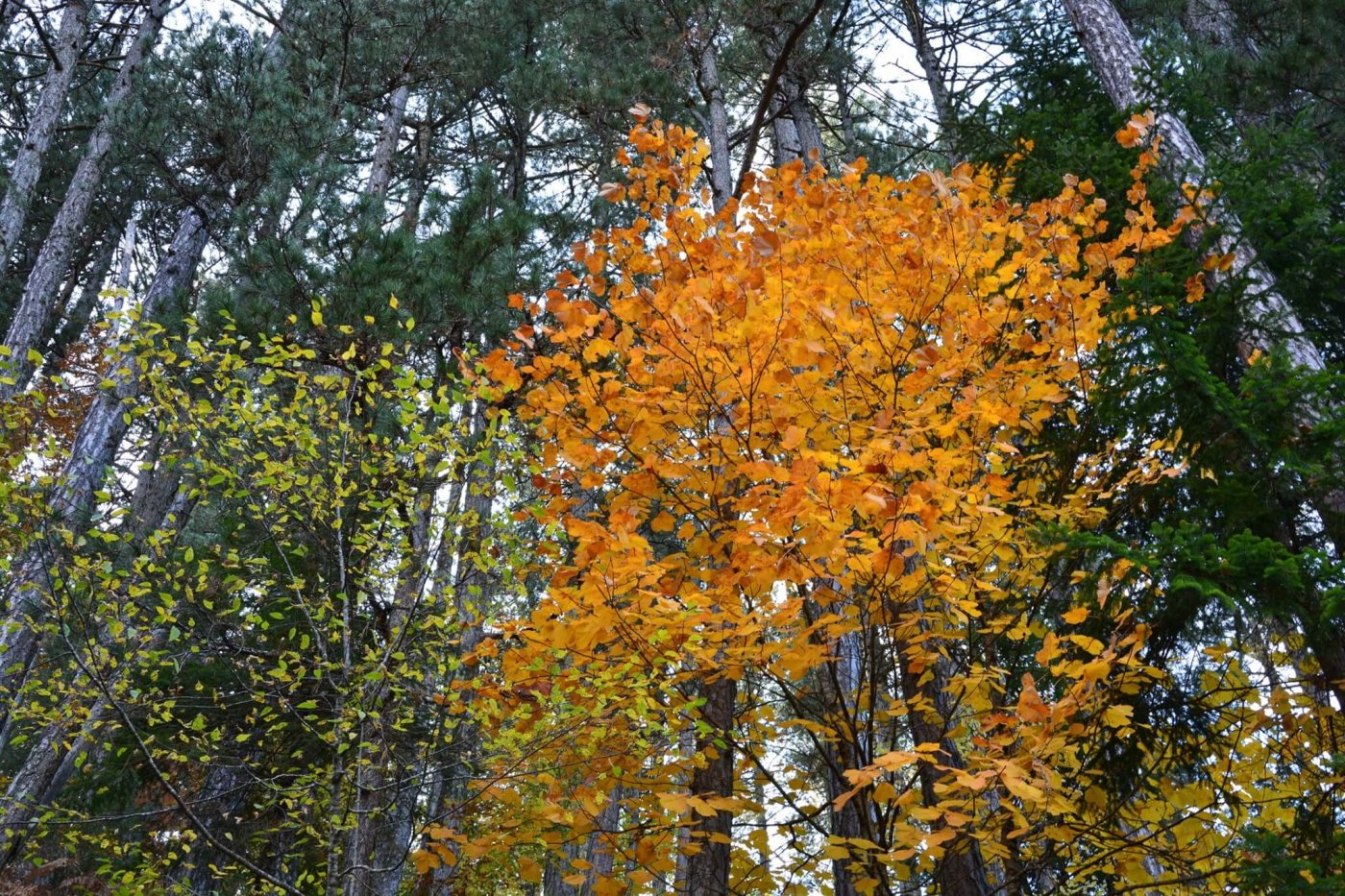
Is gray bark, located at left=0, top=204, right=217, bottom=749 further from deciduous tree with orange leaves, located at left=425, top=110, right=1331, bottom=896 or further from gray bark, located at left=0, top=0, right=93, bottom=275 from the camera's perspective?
deciduous tree with orange leaves, located at left=425, top=110, right=1331, bottom=896

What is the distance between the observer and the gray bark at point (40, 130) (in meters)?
8.09

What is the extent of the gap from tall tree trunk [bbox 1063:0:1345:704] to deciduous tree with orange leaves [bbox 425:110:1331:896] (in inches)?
14.3

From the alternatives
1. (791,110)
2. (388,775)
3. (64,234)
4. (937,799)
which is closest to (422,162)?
(64,234)

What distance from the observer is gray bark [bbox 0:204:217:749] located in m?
6.39

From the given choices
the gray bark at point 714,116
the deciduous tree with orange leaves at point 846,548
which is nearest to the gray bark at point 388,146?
the gray bark at point 714,116

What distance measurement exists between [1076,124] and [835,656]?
3.72 meters

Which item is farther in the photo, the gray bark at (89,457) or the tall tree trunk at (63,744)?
the gray bark at (89,457)

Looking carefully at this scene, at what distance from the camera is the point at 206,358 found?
3.86 m

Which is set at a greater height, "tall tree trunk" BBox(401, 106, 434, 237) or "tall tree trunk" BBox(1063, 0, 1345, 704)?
"tall tree trunk" BBox(401, 106, 434, 237)

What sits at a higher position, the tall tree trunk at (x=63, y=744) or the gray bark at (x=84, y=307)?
the gray bark at (x=84, y=307)

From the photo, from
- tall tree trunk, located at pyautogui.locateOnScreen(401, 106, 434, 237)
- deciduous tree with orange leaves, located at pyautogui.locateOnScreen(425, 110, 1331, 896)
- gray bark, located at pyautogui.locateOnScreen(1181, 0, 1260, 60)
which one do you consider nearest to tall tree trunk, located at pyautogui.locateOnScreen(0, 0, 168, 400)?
tall tree trunk, located at pyautogui.locateOnScreen(401, 106, 434, 237)

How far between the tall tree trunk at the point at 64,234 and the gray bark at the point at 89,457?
0.75 m

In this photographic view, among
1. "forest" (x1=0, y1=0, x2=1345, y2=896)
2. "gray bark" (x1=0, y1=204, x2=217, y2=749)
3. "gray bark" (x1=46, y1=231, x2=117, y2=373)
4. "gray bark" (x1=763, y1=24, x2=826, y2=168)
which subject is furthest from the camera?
"gray bark" (x1=46, y1=231, x2=117, y2=373)

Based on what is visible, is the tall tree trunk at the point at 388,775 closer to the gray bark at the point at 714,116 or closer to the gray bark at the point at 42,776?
the gray bark at the point at 42,776
